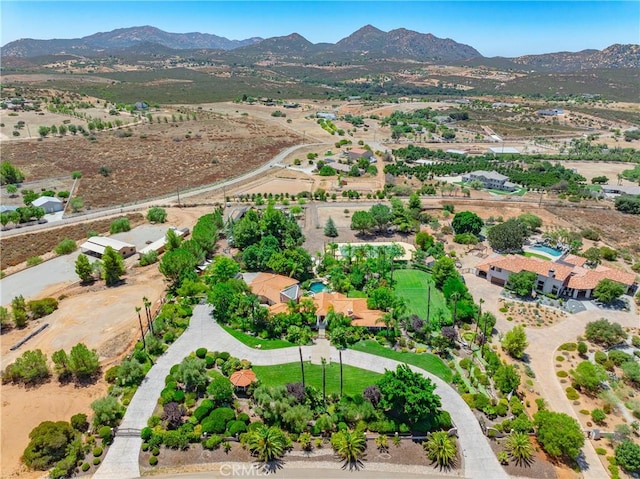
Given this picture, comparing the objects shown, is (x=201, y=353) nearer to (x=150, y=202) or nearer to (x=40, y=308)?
(x=40, y=308)

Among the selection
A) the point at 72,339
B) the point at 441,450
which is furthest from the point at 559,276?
the point at 72,339

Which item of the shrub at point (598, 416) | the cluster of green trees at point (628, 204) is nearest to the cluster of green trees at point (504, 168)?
the cluster of green trees at point (628, 204)

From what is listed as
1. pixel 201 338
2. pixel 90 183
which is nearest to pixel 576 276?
pixel 201 338

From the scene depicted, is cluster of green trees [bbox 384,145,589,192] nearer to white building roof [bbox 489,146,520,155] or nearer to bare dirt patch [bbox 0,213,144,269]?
white building roof [bbox 489,146,520,155]

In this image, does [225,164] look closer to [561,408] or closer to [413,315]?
[413,315]

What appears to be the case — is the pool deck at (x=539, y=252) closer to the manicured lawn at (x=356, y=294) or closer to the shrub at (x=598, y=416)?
the manicured lawn at (x=356, y=294)

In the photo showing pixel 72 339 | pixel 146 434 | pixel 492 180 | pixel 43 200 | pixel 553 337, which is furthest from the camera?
pixel 492 180
